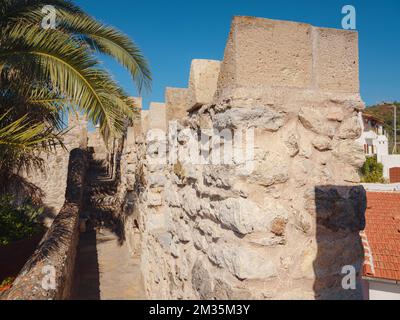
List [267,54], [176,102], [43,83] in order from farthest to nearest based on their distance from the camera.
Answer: [43,83], [176,102], [267,54]

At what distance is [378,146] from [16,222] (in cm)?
2747

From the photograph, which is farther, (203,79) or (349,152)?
(203,79)

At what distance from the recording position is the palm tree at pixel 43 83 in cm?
338

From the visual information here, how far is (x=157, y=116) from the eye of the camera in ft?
12.0

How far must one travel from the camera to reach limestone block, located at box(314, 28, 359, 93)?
5.80 ft

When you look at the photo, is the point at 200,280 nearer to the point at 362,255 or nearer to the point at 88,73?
the point at 362,255

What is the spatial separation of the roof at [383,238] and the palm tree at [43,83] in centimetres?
495

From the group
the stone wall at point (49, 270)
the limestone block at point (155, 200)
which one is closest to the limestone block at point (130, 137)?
the stone wall at point (49, 270)

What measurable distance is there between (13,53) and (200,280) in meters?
3.01

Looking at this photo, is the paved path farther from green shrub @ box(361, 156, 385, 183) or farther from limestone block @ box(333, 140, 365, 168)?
green shrub @ box(361, 156, 385, 183)

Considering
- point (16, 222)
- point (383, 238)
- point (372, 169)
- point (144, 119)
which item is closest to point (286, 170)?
point (144, 119)

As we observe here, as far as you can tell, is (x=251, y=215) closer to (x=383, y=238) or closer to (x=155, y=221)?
(x=155, y=221)

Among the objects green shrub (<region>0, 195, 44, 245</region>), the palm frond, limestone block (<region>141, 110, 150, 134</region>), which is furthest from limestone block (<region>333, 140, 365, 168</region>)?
green shrub (<region>0, 195, 44, 245</region>)

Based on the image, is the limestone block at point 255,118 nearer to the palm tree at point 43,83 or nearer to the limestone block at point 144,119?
the palm tree at point 43,83
